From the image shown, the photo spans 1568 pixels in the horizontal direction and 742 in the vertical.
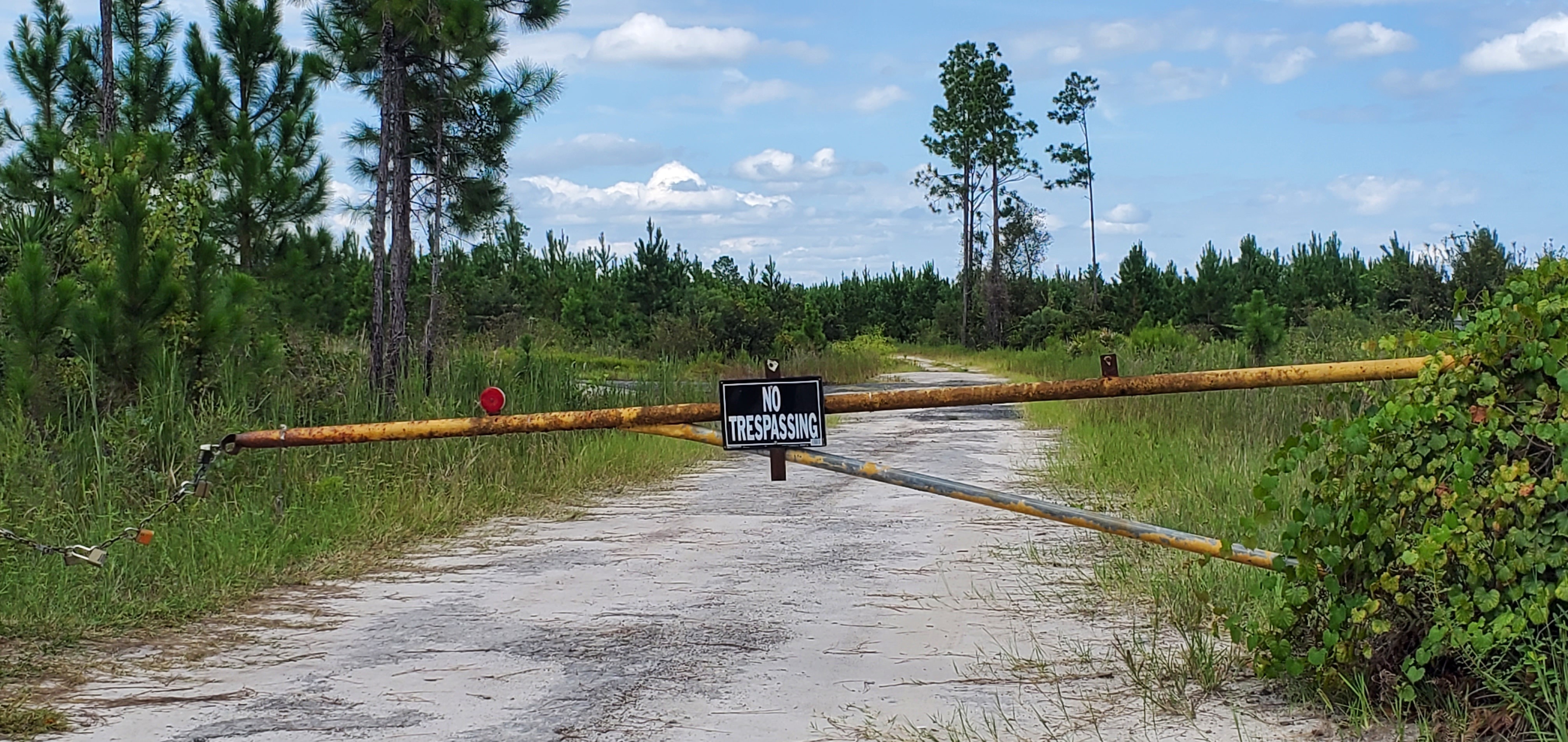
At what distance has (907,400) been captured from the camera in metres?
4.15

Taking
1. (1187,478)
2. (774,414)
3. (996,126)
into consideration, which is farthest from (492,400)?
(996,126)

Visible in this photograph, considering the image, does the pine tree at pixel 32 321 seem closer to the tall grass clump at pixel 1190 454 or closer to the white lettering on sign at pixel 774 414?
the white lettering on sign at pixel 774 414

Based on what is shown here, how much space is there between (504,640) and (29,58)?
17009 mm

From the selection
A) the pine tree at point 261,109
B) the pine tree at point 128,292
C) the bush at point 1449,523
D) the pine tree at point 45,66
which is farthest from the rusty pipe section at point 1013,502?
the pine tree at point 45,66

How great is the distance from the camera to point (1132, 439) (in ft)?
38.6

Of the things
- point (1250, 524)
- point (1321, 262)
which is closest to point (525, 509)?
point (1250, 524)

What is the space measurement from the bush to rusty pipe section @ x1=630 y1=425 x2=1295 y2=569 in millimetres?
243

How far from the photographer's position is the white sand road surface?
3.88 meters

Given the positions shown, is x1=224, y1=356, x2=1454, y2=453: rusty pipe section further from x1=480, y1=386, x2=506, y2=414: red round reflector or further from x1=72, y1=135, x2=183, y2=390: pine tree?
x1=72, y1=135, x2=183, y2=390: pine tree

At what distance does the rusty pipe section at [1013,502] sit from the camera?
405 centimetres

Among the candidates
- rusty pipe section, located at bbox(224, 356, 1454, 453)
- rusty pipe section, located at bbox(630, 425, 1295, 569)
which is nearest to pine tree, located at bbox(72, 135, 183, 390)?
rusty pipe section, located at bbox(224, 356, 1454, 453)

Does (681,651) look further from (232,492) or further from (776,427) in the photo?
(232,492)

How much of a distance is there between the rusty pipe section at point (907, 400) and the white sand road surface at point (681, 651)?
0.78m

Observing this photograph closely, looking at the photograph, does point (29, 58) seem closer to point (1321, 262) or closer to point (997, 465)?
point (997, 465)
